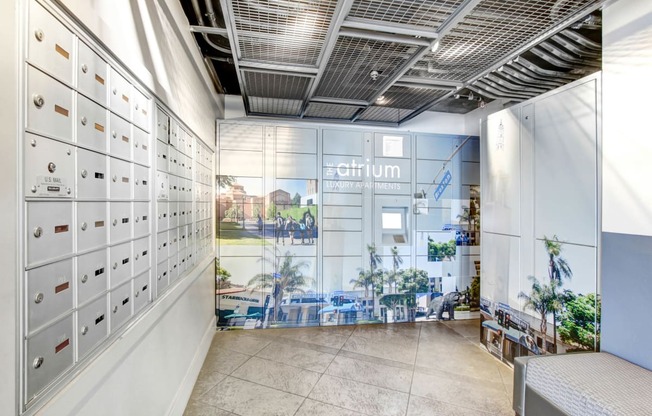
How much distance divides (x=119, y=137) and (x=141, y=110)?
315 millimetres

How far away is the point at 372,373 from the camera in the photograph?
2979 millimetres

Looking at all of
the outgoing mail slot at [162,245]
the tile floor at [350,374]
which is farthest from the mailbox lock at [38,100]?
the tile floor at [350,374]

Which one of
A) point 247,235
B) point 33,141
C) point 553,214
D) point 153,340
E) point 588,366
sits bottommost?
point 588,366

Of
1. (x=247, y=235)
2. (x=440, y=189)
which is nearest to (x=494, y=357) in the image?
(x=440, y=189)

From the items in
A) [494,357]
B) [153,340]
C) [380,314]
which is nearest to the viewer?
[153,340]

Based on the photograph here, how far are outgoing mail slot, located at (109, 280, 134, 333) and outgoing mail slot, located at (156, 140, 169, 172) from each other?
0.76 meters

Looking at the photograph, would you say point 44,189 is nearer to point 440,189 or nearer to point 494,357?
point 494,357

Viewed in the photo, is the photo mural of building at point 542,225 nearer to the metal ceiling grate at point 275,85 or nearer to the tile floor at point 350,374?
the tile floor at point 350,374

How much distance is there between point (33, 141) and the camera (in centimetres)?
89

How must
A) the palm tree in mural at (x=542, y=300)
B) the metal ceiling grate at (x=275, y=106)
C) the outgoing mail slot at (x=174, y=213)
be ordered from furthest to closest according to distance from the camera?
the metal ceiling grate at (x=275, y=106), the palm tree in mural at (x=542, y=300), the outgoing mail slot at (x=174, y=213)

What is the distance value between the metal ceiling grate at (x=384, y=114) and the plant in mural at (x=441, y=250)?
1.84 meters

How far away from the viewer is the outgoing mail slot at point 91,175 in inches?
44.1

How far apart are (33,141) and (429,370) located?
332cm

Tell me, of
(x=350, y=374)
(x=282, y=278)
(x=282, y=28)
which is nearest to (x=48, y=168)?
(x=282, y=28)
